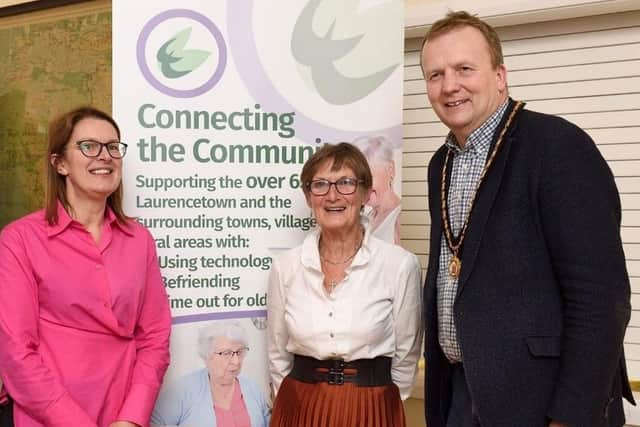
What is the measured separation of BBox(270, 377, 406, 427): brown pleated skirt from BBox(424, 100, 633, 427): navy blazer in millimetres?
505

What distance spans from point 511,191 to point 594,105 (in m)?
1.45

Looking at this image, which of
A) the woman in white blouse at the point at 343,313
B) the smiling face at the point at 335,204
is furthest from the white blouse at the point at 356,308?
the smiling face at the point at 335,204

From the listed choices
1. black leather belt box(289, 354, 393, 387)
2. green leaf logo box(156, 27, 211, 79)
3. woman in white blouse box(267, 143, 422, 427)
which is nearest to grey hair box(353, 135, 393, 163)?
woman in white blouse box(267, 143, 422, 427)

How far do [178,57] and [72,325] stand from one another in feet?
3.12

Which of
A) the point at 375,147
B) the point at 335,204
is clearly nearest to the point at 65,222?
the point at 335,204

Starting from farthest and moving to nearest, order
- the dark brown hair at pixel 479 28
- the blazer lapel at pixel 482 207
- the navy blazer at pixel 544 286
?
1. the dark brown hair at pixel 479 28
2. the blazer lapel at pixel 482 207
3. the navy blazer at pixel 544 286

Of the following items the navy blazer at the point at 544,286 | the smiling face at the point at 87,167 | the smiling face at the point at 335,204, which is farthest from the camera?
the smiling face at the point at 335,204

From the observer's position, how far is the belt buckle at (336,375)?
81.2 inches

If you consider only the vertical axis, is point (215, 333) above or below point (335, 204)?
below

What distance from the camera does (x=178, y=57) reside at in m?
2.32

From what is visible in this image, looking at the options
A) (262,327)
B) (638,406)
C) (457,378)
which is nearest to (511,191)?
(457,378)

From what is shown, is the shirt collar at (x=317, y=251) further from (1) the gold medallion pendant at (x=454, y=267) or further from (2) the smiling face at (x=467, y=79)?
(2) the smiling face at (x=467, y=79)

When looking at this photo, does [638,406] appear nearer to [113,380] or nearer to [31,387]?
[113,380]

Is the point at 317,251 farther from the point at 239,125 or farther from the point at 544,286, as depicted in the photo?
the point at 544,286
